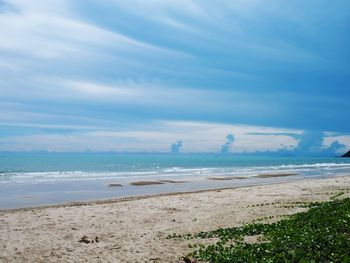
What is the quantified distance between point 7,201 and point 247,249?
67.2 feet

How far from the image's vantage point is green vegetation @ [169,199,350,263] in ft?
32.4

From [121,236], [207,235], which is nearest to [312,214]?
[207,235]

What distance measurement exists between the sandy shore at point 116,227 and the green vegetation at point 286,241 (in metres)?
1.19

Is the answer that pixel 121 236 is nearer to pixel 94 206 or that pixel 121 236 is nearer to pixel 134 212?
pixel 134 212

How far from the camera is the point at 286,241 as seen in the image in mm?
11094

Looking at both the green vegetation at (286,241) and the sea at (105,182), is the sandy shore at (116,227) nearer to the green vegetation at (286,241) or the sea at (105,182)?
the green vegetation at (286,241)

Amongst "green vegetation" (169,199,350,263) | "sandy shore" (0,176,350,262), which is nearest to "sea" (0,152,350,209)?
"sandy shore" (0,176,350,262)

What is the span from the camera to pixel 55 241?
45.0 ft

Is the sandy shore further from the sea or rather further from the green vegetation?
the sea

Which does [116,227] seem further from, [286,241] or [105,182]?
[105,182]

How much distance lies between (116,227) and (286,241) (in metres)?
7.68

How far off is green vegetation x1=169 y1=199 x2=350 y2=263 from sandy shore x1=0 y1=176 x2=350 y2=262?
1194 mm

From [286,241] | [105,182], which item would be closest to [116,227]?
[286,241]

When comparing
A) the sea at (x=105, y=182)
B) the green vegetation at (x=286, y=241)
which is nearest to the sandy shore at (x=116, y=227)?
the green vegetation at (x=286, y=241)
